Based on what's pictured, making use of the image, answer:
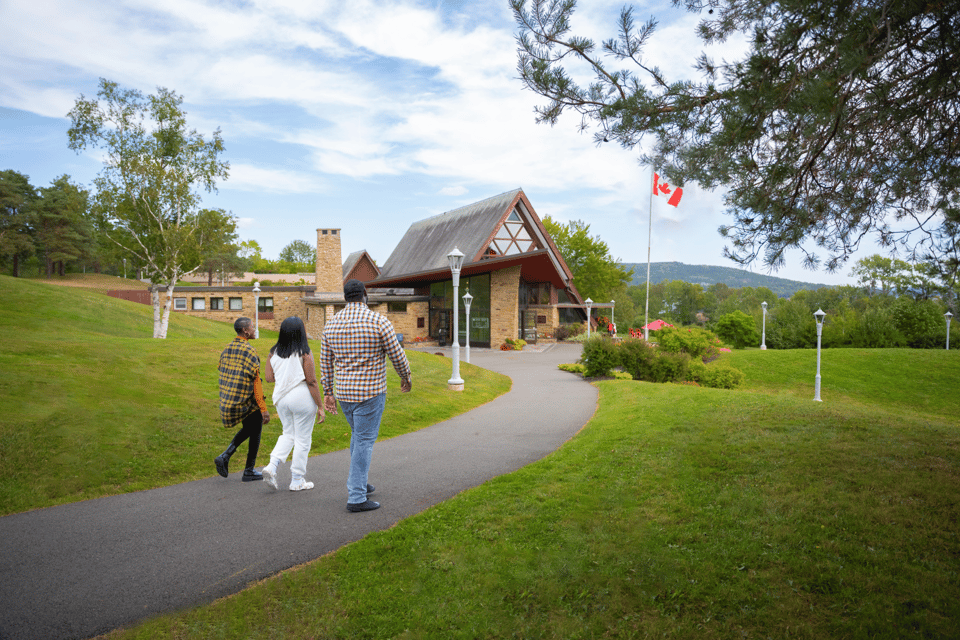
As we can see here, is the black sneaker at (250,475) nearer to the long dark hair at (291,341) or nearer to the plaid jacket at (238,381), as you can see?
the plaid jacket at (238,381)

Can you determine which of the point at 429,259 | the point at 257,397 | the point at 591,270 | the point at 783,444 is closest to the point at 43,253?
the point at 429,259

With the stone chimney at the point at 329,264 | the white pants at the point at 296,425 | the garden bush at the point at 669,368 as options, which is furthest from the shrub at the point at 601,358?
the stone chimney at the point at 329,264

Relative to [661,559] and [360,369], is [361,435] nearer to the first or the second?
[360,369]

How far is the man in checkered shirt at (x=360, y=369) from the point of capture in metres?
4.73

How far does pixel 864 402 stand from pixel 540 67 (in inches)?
942

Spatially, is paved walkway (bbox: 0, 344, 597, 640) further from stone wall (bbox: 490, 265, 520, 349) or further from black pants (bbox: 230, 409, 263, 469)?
stone wall (bbox: 490, 265, 520, 349)

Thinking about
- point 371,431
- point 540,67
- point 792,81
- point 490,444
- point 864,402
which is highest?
point 540,67

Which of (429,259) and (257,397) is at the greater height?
(429,259)

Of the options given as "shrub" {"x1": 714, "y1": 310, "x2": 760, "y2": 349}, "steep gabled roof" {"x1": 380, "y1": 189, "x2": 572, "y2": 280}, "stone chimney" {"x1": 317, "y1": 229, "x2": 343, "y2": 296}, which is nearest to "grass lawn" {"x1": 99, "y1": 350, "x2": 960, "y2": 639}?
"steep gabled roof" {"x1": 380, "y1": 189, "x2": 572, "y2": 280}

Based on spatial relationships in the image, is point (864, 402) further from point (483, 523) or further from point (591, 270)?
point (591, 270)

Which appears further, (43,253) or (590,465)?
(43,253)

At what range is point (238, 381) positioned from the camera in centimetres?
570

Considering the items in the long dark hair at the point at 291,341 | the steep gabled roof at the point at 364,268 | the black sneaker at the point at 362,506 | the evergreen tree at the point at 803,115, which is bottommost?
the black sneaker at the point at 362,506

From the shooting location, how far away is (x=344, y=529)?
4473mm
